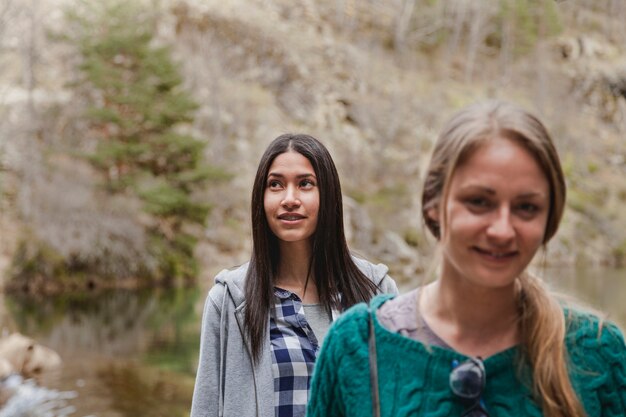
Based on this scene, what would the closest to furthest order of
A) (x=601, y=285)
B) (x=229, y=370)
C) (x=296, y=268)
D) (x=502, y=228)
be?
(x=502, y=228) → (x=229, y=370) → (x=296, y=268) → (x=601, y=285)

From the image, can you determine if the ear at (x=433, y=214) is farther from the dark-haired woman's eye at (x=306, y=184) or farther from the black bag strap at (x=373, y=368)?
the dark-haired woman's eye at (x=306, y=184)

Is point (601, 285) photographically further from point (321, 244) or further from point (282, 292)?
point (282, 292)

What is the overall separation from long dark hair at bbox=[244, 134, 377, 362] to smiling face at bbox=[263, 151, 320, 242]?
2 cm

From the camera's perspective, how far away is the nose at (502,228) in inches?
50.3

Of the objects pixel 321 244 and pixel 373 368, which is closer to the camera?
pixel 373 368

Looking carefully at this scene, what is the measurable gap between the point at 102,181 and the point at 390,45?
95.2 feet

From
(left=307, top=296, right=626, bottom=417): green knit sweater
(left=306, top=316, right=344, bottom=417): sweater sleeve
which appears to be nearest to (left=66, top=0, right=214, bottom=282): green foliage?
(left=306, top=316, right=344, bottom=417): sweater sleeve

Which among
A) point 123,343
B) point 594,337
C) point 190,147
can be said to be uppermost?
point 190,147

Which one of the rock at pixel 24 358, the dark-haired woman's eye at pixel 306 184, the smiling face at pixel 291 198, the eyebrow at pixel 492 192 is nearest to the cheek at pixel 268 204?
the smiling face at pixel 291 198

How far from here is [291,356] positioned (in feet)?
8.39

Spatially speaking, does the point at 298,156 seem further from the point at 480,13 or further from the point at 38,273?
the point at 480,13

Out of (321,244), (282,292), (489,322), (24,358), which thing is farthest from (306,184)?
(24,358)

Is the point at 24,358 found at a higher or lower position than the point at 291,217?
lower

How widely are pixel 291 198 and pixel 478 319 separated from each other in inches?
52.9
